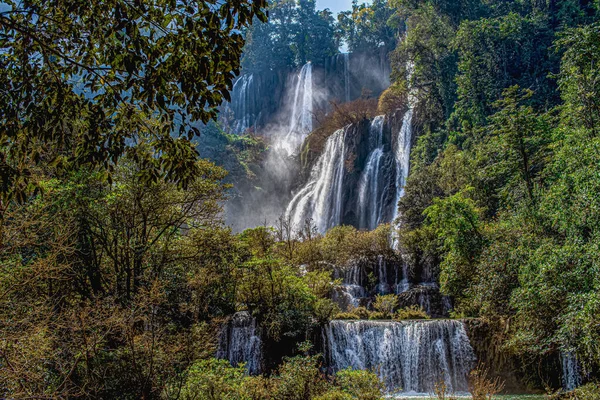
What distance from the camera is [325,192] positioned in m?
32.3

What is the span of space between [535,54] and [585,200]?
745 inches

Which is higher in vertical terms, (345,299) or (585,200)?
(585,200)

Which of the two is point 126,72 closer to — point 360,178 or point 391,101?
point 360,178

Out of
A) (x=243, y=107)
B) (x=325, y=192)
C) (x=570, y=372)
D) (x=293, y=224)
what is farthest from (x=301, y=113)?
(x=570, y=372)

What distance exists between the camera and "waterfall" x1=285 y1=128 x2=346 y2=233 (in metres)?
31.2

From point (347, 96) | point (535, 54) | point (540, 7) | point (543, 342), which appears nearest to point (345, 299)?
point (543, 342)

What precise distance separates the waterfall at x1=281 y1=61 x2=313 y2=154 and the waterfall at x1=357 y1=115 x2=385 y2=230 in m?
17.7

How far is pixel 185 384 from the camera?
7.56 metres

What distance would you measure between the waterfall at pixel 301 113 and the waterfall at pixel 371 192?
17.7 meters

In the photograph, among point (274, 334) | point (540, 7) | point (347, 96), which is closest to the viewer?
point (274, 334)

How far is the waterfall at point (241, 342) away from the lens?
43.7 ft

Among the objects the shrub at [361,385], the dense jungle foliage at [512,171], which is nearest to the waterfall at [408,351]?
the dense jungle foliage at [512,171]

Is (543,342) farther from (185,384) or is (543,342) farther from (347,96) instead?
(347,96)

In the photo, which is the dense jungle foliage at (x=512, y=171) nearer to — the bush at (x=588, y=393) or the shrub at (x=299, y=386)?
the bush at (x=588, y=393)
